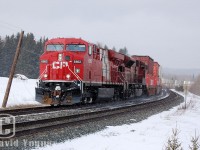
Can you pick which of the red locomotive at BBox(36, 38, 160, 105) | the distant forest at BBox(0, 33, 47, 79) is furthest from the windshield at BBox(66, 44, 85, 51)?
the distant forest at BBox(0, 33, 47, 79)

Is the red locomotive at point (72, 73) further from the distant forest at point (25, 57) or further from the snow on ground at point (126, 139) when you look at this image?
the distant forest at point (25, 57)

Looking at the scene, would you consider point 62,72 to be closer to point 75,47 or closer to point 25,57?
point 75,47

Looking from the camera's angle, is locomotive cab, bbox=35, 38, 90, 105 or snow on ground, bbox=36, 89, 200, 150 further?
locomotive cab, bbox=35, 38, 90, 105

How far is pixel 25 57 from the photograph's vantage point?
82.3 metres

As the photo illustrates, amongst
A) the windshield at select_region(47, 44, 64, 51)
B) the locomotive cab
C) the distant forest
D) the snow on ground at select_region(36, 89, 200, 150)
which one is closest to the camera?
the snow on ground at select_region(36, 89, 200, 150)

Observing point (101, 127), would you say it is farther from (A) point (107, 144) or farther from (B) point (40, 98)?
(B) point (40, 98)

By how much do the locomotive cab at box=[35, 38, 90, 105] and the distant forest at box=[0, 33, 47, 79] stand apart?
64.2 metres

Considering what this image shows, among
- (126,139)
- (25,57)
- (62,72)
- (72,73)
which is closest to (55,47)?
(62,72)

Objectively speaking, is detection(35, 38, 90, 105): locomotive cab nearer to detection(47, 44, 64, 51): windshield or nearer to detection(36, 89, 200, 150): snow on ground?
detection(47, 44, 64, 51): windshield

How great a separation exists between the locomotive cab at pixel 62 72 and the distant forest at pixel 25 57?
211 ft

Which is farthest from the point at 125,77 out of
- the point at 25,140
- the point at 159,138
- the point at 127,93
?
the point at 25,140

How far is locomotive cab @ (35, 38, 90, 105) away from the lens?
1841cm

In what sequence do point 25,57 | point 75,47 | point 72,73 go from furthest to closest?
point 25,57
point 75,47
point 72,73

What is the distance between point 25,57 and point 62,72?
65.8m
